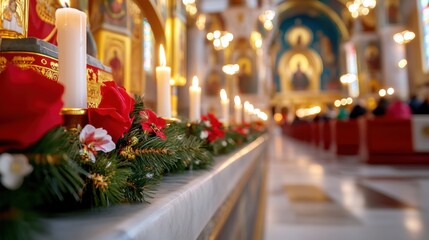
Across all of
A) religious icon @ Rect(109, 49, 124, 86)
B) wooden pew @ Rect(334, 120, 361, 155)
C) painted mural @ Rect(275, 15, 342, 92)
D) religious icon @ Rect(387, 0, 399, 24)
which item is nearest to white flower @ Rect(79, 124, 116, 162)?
religious icon @ Rect(109, 49, 124, 86)

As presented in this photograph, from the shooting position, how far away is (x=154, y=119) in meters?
0.80

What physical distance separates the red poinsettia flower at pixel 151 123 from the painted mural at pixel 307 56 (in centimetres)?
3546

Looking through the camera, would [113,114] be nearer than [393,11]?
Yes

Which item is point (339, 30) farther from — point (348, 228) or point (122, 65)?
point (348, 228)

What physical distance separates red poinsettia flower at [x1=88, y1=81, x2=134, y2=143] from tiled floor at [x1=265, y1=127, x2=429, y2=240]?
2.01 meters

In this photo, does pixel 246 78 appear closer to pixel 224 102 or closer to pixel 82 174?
pixel 224 102

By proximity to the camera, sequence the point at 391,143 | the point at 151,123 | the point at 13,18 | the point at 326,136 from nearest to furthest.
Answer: the point at 151,123, the point at 13,18, the point at 391,143, the point at 326,136

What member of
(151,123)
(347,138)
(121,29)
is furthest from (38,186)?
(347,138)

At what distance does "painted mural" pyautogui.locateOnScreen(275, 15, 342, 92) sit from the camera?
113 feet

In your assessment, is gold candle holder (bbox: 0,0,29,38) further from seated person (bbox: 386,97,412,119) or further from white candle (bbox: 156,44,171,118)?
seated person (bbox: 386,97,412,119)

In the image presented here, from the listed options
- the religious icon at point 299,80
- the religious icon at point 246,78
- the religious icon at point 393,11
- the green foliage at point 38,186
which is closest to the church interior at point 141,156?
the green foliage at point 38,186

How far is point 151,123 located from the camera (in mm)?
768

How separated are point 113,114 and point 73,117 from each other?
6 centimetres

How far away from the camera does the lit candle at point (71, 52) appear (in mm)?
583
